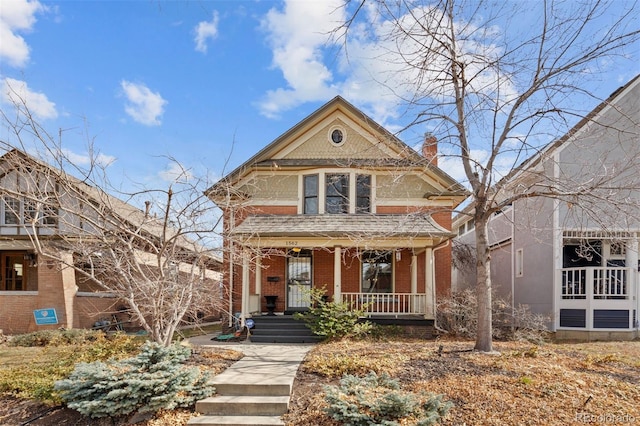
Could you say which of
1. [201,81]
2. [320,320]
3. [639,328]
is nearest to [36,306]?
[320,320]

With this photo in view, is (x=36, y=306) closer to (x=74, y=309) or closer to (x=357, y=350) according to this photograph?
(x=74, y=309)

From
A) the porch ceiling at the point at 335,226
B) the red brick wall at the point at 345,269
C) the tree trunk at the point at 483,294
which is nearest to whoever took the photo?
the tree trunk at the point at 483,294

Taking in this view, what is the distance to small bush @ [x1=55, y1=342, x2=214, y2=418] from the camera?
5320 millimetres

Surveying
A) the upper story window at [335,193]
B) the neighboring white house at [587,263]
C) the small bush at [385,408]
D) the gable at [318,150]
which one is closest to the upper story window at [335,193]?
the upper story window at [335,193]

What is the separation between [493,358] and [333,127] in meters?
9.59

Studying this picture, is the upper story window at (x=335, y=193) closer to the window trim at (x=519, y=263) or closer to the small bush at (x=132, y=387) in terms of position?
the window trim at (x=519, y=263)

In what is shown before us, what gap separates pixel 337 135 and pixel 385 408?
1099cm

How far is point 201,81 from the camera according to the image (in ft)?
24.7

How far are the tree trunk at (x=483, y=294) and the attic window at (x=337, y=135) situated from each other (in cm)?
702

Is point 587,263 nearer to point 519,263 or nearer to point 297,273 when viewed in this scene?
point 519,263

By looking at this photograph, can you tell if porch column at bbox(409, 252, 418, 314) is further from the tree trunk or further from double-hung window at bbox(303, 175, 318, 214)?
the tree trunk

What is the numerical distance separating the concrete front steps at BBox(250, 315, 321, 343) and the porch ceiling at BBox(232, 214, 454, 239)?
265 centimetres

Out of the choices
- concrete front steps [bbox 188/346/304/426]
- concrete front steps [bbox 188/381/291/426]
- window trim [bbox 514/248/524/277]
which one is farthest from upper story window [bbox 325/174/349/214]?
concrete front steps [bbox 188/381/291/426]

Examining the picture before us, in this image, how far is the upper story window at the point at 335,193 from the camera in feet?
45.6
